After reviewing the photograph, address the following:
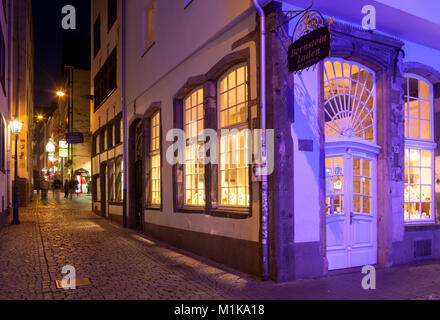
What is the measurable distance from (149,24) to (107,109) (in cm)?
667

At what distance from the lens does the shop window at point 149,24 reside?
42.2 feet

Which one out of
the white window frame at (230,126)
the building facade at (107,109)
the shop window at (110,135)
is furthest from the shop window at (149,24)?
the shop window at (110,135)

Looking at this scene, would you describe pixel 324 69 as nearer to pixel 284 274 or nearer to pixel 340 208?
pixel 340 208

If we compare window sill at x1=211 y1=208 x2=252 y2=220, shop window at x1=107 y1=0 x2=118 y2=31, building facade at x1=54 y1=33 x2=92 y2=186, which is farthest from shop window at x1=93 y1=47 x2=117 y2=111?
building facade at x1=54 y1=33 x2=92 y2=186

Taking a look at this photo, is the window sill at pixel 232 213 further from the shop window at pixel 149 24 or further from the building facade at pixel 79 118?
the building facade at pixel 79 118

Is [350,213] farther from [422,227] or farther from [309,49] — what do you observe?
[309,49]

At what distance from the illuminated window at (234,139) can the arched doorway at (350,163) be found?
156 cm

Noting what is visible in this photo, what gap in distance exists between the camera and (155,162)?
12.9 m

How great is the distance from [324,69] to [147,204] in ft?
24.9

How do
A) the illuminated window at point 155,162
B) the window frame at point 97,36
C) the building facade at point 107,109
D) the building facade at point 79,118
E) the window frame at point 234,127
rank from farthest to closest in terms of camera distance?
the building facade at point 79,118, the window frame at point 97,36, the building facade at point 107,109, the illuminated window at point 155,162, the window frame at point 234,127

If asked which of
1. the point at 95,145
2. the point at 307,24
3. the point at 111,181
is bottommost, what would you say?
the point at 111,181

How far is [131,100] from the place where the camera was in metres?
15.1

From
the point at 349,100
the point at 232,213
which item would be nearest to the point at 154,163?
the point at 232,213
